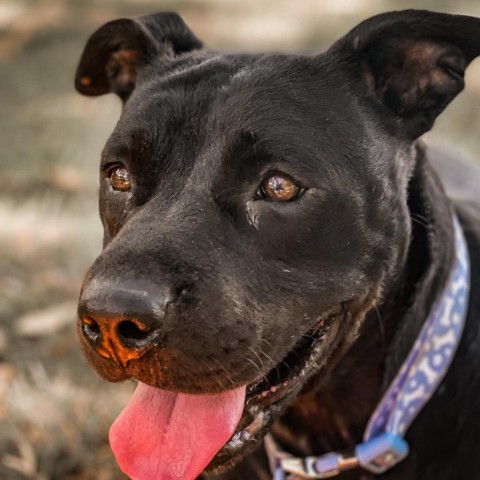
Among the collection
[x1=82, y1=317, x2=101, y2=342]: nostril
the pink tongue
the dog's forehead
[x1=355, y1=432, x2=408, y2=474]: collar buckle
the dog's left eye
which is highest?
the dog's forehead

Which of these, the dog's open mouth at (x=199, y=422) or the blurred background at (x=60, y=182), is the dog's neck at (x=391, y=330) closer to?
the dog's open mouth at (x=199, y=422)

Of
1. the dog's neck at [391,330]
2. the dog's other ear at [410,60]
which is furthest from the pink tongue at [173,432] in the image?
the dog's other ear at [410,60]

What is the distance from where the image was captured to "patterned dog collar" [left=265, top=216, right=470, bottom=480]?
2936 millimetres

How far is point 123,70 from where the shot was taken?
3.62 meters

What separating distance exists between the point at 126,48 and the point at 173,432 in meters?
1.61

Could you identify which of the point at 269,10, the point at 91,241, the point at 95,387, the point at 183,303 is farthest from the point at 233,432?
the point at 269,10

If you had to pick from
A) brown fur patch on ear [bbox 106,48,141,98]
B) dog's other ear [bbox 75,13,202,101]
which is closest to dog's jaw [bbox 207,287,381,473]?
dog's other ear [bbox 75,13,202,101]

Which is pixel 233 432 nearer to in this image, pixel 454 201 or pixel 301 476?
pixel 301 476

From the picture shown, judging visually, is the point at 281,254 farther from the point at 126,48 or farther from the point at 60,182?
the point at 60,182

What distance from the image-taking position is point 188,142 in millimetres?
2758

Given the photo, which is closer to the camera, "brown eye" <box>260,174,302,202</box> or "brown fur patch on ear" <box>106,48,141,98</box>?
"brown eye" <box>260,174,302,202</box>

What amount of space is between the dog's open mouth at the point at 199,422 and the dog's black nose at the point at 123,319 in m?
0.31

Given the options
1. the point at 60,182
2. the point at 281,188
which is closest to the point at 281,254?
the point at 281,188

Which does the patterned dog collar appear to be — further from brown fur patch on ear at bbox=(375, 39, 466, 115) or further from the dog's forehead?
the dog's forehead
